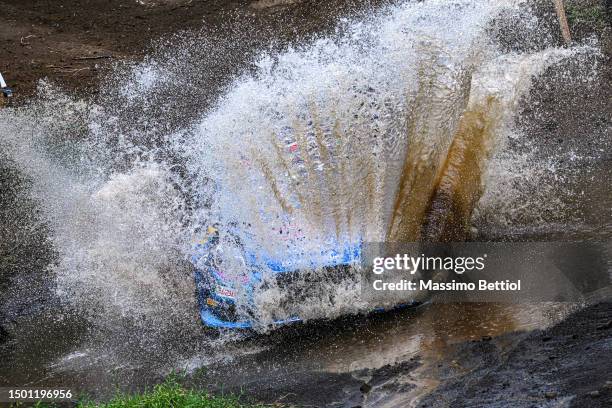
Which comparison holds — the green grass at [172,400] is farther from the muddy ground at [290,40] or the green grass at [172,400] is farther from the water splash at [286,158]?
the water splash at [286,158]

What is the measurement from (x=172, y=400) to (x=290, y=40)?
701 cm

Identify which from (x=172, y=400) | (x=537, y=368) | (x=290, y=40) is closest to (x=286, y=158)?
(x=172, y=400)

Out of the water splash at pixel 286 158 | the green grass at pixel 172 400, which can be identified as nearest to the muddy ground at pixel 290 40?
the green grass at pixel 172 400

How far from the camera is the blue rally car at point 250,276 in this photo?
771cm

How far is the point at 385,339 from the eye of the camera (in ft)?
25.7

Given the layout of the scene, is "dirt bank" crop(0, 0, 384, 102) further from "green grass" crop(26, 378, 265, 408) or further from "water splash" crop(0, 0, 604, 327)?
"green grass" crop(26, 378, 265, 408)

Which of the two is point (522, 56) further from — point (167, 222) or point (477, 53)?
point (167, 222)

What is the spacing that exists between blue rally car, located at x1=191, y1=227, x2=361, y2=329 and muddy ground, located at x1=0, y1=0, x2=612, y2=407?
0.78 m

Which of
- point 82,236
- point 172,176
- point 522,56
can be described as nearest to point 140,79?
point 172,176

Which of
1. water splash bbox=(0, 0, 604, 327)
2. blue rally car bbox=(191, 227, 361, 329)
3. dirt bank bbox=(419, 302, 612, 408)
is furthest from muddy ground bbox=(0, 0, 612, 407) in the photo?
blue rally car bbox=(191, 227, 361, 329)

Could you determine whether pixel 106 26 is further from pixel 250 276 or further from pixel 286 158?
pixel 250 276

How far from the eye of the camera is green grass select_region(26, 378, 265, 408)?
6.77 metres

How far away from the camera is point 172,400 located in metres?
6.82

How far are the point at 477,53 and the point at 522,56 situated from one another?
4.61 feet
